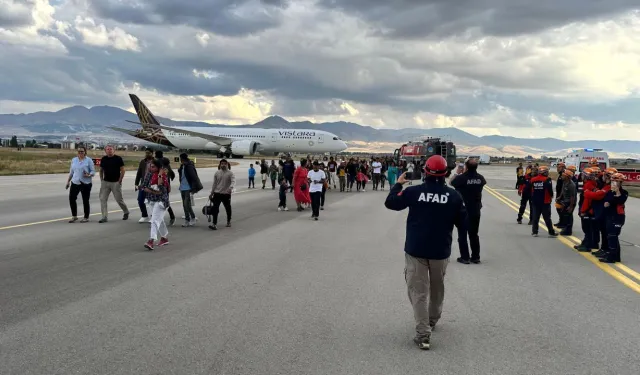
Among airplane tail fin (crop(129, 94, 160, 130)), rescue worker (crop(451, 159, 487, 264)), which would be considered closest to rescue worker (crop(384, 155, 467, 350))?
rescue worker (crop(451, 159, 487, 264))

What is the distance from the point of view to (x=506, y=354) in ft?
15.6

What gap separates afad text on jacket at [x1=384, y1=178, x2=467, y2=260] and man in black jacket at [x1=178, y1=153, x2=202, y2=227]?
8.55 metres

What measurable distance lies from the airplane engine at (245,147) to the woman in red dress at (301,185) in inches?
Result: 1870

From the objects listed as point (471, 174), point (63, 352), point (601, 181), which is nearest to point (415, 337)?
point (63, 352)

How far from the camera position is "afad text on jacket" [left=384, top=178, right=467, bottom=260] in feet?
16.3

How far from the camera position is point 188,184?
1317 cm

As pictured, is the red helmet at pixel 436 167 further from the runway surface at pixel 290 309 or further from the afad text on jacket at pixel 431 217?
the runway surface at pixel 290 309

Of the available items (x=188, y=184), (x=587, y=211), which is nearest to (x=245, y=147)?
(x=188, y=184)

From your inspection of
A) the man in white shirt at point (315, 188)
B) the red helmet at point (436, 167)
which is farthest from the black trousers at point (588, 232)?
the man in white shirt at point (315, 188)

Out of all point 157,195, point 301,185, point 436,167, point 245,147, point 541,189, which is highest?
point 436,167

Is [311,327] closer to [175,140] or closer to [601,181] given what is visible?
[601,181]

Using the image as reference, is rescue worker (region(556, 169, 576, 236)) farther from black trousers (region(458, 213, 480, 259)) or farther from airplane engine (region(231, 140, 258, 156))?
airplane engine (region(231, 140, 258, 156))

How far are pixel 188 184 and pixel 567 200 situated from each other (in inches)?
337

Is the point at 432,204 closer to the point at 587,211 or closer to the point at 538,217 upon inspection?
the point at 587,211
